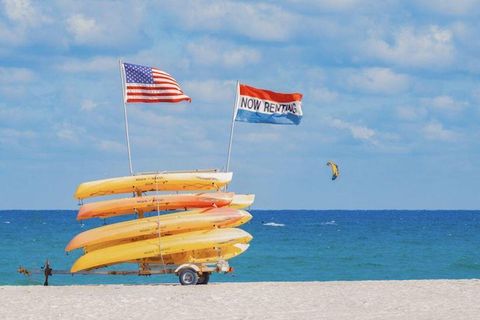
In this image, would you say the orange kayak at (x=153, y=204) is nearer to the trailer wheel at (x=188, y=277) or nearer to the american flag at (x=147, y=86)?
the trailer wheel at (x=188, y=277)

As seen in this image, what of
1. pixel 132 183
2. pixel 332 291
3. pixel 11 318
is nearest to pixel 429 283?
pixel 332 291

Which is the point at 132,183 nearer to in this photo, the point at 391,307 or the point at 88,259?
the point at 88,259

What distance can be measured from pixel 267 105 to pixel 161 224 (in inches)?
155

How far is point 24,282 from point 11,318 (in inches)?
956

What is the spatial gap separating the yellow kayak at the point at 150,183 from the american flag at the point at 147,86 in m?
1.97

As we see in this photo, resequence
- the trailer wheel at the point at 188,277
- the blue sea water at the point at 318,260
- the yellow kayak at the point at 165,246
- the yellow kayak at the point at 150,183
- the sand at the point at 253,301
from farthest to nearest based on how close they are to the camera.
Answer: the blue sea water at the point at 318,260, the yellow kayak at the point at 150,183, the yellow kayak at the point at 165,246, the trailer wheel at the point at 188,277, the sand at the point at 253,301

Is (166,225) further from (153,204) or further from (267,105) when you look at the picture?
(267,105)

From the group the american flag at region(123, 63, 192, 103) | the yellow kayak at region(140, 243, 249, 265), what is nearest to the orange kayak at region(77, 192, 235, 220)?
the yellow kayak at region(140, 243, 249, 265)

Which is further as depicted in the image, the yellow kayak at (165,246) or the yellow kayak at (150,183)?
the yellow kayak at (150,183)

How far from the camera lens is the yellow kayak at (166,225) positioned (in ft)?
81.4

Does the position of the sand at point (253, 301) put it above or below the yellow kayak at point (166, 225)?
below

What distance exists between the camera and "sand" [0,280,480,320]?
728 inches

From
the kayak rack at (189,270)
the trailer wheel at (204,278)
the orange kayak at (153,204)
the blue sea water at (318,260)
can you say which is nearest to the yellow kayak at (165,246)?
the kayak rack at (189,270)

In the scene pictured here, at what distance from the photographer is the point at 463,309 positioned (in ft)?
61.9
